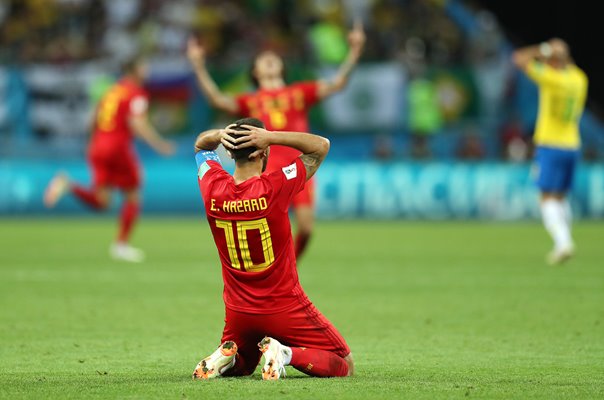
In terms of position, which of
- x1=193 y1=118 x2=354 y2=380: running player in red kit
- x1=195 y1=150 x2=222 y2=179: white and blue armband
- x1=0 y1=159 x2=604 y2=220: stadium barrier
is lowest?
x1=0 y1=159 x2=604 y2=220: stadium barrier

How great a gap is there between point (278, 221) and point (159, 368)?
4.07 ft

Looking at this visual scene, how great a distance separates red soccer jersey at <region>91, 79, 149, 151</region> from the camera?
16.5 m

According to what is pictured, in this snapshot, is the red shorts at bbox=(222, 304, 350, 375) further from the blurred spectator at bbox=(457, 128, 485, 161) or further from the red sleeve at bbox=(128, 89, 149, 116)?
the blurred spectator at bbox=(457, 128, 485, 161)

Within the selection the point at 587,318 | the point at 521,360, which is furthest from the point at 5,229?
the point at 521,360

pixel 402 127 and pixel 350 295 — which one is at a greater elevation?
pixel 350 295

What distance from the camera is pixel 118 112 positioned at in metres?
16.7

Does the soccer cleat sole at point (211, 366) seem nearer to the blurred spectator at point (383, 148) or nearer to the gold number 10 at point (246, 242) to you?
the gold number 10 at point (246, 242)

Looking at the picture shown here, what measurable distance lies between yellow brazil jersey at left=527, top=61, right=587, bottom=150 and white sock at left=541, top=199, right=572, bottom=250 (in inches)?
Answer: 31.4

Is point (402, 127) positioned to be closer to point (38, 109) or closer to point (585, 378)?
point (38, 109)

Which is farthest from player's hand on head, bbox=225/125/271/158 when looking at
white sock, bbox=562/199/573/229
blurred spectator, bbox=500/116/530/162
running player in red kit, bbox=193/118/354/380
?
blurred spectator, bbox=500/116/530/162

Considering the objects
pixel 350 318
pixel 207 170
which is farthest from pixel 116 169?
pixel 207 170

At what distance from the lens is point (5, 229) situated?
2133cm

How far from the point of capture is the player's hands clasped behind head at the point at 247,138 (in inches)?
243

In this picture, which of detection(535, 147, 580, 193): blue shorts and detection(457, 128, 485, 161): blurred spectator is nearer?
detection(535, 147, 580, 193): blue shorts
